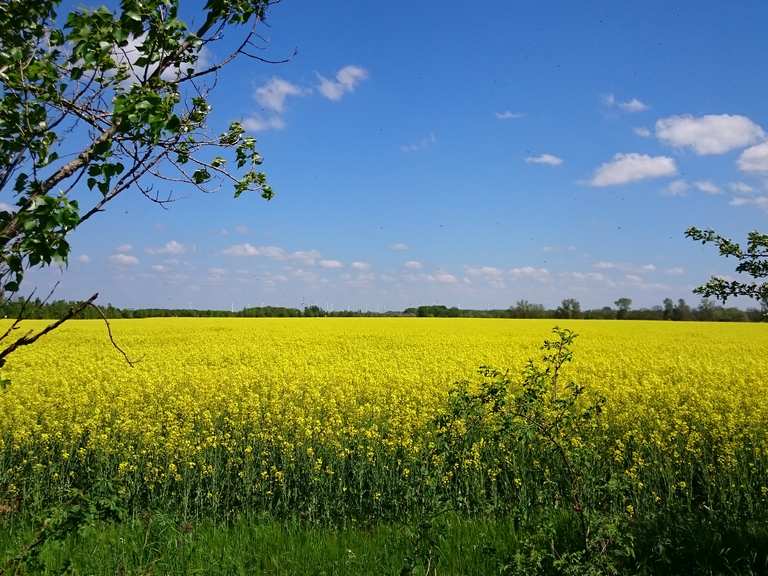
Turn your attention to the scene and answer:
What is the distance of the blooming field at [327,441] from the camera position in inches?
286

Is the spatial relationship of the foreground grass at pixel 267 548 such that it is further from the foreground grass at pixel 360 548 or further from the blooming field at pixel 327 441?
the blooming field at pixel 327 441

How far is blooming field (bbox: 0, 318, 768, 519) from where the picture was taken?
727 centimetres

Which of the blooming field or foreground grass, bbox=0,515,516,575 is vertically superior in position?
the blooming field

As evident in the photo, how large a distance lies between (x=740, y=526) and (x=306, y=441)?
5680 mm

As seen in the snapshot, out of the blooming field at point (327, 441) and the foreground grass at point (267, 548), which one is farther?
the blooming field at point (327, 441)

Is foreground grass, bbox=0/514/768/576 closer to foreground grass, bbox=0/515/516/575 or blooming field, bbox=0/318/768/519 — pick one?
foreground grass, bbox=0/515/516/575

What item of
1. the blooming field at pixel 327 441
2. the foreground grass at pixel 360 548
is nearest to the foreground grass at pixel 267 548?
the foreground grass at pixel 360 548

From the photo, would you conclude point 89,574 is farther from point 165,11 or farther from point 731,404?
point 731,404

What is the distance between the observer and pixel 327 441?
852cm

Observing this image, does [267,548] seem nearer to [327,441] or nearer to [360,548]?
[360,548]

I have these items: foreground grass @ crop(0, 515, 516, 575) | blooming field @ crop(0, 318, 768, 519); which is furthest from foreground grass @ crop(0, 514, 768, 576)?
blooming field @ crop(0, 318, 768, 519)

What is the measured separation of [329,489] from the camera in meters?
7.29

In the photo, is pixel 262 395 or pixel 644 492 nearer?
pixel 644 492

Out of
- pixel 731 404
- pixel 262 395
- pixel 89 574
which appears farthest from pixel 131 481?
pixel 731 404
